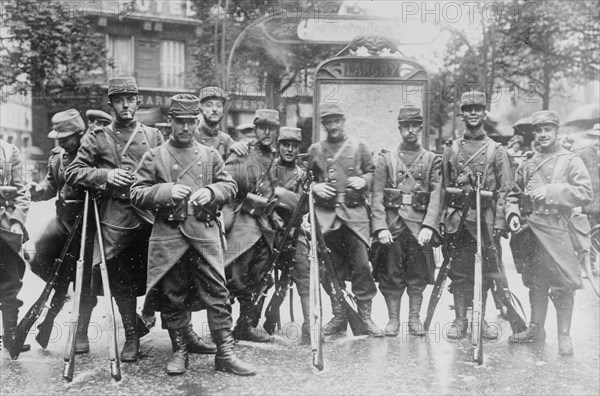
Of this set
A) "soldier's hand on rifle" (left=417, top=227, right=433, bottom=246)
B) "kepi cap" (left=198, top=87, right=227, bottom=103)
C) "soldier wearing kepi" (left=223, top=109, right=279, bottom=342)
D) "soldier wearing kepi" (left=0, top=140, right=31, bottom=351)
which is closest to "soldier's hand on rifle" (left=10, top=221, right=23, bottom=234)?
"soldier wearing kepi" (left=0, top=140, right=31, bottom=351)

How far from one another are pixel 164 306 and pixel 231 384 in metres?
0.81

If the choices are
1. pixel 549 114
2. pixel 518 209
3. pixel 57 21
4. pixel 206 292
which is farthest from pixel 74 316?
pixel 57 21

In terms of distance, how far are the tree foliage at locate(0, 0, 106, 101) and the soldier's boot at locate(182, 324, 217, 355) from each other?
14.7 m

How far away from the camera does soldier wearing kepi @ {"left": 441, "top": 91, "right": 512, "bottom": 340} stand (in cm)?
562

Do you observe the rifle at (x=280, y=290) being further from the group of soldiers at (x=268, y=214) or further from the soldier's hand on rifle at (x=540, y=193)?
the soldier's hand on rifle at (x=540, y=193)

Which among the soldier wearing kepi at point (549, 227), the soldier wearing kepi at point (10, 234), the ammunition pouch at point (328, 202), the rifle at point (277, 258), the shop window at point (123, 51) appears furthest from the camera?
the shop window at point (123, 51)

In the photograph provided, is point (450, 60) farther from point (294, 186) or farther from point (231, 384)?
point (231, 384)

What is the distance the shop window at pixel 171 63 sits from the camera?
28.2 meters

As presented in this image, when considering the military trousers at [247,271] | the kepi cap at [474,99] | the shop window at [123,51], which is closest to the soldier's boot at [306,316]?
the military trousers at [247,271]

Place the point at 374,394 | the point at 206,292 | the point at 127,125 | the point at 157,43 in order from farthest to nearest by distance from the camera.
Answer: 1. the point at 157,43
2. the point at 127,125
3. the point at 206,292
4. the point at 374,394

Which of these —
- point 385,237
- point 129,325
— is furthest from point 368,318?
point 129,325

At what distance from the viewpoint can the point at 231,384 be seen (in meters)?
4.56

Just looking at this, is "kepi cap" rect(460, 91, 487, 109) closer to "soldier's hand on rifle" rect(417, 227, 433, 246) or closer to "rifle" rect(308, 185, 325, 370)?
"soldier's hand on rifle" rect(417, 227, 433, 246)

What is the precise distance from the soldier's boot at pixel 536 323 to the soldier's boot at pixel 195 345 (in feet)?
8.77
